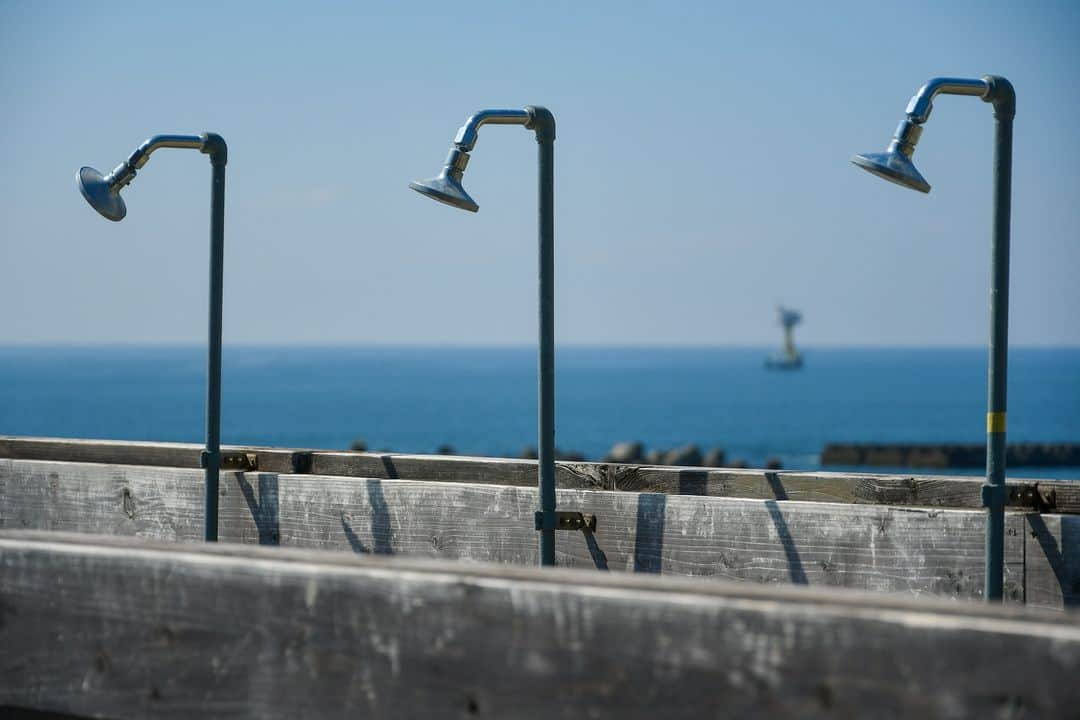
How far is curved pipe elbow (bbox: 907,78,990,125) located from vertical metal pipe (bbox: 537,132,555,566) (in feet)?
4.80

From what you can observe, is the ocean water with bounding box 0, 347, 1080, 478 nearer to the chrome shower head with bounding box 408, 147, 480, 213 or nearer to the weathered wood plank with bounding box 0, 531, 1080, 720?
the chrome shower head with bounding box 408, 147, 480, 213

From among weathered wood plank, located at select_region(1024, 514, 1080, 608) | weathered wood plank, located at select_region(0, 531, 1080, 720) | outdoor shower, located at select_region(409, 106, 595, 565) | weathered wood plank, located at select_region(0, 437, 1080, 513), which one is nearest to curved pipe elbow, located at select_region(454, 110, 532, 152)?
outdoor shower, located at select_region(409, 106, 595, 565)

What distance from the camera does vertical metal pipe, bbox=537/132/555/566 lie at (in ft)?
14.7

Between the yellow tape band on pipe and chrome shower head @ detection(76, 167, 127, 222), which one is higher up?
chrome shower head @ detection(76, 167, 127, 222)

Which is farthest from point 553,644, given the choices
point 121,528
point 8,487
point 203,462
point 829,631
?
point 8,487

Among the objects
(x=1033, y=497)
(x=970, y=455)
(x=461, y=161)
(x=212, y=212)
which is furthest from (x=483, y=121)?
(x=970, y=455)

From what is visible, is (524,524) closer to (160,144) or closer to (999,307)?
(999,307)

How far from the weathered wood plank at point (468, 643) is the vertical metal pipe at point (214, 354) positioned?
299 centimetres

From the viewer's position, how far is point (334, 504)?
5.22 m

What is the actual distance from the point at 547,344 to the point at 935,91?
5.65 ft

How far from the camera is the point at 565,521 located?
15.1 feet

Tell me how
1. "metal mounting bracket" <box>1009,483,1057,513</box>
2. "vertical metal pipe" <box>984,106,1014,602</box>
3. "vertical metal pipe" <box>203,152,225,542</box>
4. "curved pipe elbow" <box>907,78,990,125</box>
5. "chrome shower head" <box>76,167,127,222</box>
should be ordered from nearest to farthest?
1. "vertical metal pipe" <box>984,106,1014,602</box>
2. "metal mounting bracket" <box>1009,483,1057,513</box>
3. "curved pipe elbow" <box>907,78,990,125</box>
4. "vertical metal pipe" <box>203,152,225,542</box>
5. "chrome shower head" <box>76,167,127,222</box>

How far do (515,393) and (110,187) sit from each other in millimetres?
159850

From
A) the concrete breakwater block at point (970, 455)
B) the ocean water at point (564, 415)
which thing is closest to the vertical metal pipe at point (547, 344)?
the ocean water at point (564, 415)
